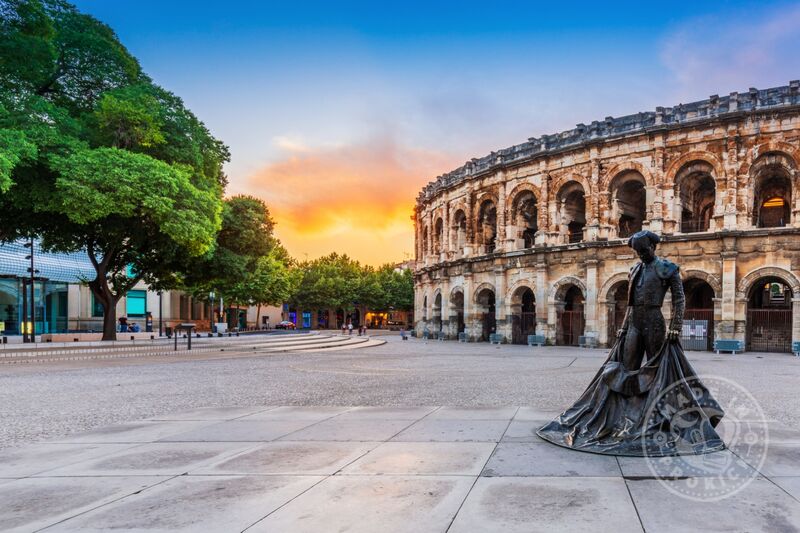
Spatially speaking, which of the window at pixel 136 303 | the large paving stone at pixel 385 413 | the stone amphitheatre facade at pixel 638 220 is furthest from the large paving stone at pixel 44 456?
the window at pixel 136 303

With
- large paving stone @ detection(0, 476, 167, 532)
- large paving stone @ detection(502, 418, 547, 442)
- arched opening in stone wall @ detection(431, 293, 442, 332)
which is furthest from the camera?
arched opening in stone wall @ detection(431, 293, 442, 332)

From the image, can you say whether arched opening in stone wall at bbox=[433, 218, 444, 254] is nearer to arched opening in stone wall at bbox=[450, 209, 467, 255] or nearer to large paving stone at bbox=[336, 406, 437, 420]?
arched opening in stone wall at bbox=[450, 209, 467, 255]

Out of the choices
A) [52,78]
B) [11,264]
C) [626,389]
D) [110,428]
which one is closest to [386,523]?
[626,389]

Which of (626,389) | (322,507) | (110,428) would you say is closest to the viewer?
(322,507)

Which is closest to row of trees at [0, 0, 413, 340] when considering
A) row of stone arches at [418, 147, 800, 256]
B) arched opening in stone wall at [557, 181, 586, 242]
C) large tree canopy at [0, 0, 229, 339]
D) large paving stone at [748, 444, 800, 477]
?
large tree canopy at [0, 0, 229, 339]

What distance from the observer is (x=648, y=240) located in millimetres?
5914

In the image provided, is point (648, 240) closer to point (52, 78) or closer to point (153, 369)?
point (153, 369)

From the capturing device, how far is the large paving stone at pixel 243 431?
610cm

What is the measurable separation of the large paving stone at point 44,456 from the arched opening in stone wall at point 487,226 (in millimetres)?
31550

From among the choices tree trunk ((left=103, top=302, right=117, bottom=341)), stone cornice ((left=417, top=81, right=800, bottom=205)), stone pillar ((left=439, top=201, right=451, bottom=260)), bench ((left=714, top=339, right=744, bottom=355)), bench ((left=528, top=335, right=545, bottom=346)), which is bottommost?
bench ((left=528, top=335, right=545, bottom=346))

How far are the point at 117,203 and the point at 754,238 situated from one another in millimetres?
27170

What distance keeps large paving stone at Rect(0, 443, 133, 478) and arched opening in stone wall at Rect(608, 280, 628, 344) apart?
1037 inches

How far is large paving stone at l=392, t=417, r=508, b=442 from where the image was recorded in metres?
5.96

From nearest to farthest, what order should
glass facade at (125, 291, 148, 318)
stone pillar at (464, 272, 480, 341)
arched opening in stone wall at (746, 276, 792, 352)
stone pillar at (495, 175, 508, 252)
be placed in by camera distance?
1. arched opening in stone wall at (746, 276, 792, 352)
2. stone pillar at (495, 175, 508, 252)
3. stone pillar at (464, 272, 480, 341)
4. glass facade at (125, 291, 148, 318)
